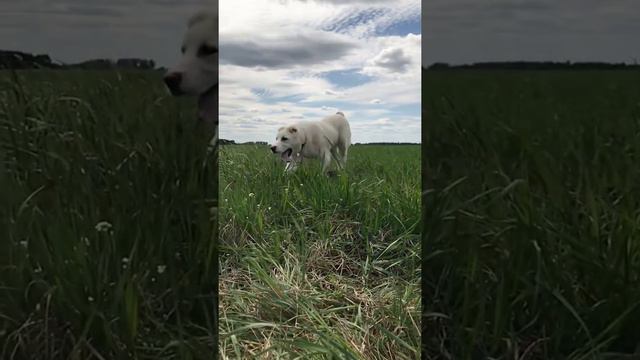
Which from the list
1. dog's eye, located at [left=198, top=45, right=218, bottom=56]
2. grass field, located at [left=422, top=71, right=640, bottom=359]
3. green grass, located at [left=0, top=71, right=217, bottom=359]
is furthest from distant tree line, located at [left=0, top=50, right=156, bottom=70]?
grass field, located at [left=422, top=71, right=640, bottom=359]

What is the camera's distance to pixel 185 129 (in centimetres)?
137

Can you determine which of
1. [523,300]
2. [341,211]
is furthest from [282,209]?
[523,300]

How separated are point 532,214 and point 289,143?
2372mm

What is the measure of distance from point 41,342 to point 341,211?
147 centimetres

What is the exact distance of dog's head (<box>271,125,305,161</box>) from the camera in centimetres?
346

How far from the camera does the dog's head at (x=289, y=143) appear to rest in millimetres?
3457

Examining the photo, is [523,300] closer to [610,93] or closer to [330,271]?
[610,93]

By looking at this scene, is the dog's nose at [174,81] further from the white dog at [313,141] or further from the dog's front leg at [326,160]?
the dog's front leg at [326,160]

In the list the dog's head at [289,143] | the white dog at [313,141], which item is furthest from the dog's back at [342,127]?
the dog's head at [289,143]

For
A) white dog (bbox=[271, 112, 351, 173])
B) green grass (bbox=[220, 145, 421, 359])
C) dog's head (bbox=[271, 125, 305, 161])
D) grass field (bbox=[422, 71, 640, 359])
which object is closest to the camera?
grass field (bbox=[422, 71, 640, 359])

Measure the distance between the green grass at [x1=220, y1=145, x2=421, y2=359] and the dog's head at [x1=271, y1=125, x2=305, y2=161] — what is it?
0.15 m

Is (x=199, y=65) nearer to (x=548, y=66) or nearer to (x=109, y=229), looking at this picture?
(x=109, y=229)

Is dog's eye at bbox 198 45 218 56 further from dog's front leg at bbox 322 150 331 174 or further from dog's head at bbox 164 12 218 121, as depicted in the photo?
dog's front leg at bbox 322 150 331 174

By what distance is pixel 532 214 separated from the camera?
1287 mm
